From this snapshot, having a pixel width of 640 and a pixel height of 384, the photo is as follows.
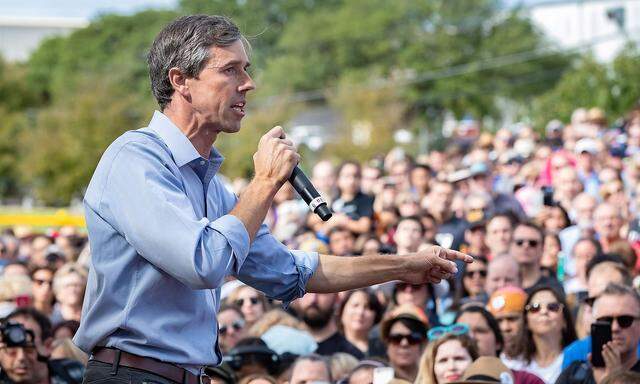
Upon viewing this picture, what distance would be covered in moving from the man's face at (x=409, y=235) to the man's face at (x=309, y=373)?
3.05m

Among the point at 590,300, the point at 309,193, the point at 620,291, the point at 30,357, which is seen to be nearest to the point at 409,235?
the point at 590,300

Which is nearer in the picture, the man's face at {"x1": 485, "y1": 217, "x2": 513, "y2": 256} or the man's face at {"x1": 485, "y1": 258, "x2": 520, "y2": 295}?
the man's face at {"x1": 485, "y1": 258, "x2": 520, "y2": 295}

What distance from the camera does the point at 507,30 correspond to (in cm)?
7625

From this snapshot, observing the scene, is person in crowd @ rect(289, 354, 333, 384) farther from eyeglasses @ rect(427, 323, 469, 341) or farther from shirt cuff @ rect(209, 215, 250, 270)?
shirt cuff @ rect(209, 215, 250, 270)

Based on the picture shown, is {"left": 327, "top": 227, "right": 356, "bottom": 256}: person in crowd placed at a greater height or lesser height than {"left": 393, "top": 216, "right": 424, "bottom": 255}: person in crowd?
greater

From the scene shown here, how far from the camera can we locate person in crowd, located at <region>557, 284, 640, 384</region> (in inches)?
275

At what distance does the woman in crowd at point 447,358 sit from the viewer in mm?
7340

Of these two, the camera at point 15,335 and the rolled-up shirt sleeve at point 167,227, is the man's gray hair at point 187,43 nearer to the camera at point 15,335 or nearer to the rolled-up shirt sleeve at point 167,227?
the rolled-up shirt sleeve at point 167,227

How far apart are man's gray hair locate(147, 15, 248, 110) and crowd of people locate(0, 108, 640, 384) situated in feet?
9.82

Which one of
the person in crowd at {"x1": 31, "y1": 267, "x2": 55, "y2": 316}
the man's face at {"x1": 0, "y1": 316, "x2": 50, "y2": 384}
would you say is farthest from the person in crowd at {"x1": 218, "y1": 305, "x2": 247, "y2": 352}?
the person in crowd at {"x1": 31, "y1": 267, "x2": 55, "y2": 316}

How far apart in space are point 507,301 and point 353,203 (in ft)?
14.9

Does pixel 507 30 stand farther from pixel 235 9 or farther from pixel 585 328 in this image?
pixel 585 328

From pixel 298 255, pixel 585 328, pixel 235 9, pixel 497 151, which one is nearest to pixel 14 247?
pixel 497 151

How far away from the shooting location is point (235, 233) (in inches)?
153
